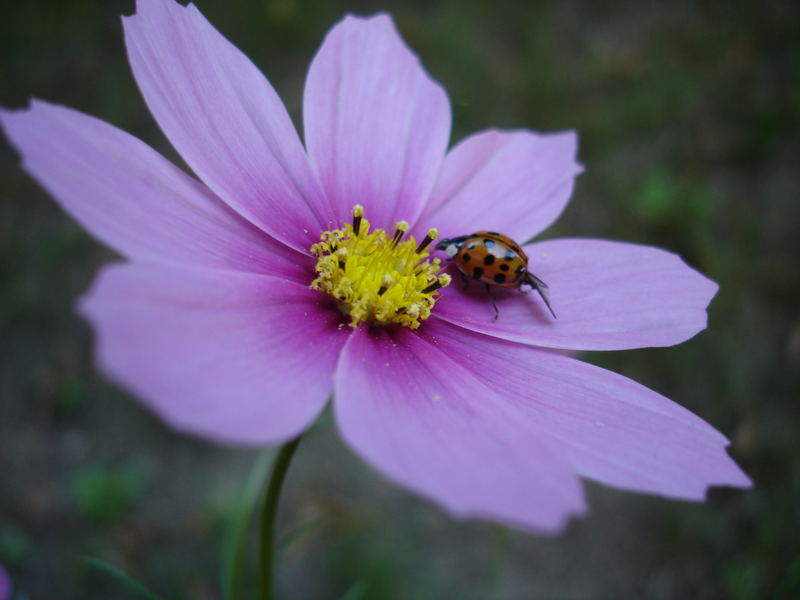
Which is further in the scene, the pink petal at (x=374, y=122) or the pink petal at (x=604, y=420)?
the pink petal at (x=374, y=122)

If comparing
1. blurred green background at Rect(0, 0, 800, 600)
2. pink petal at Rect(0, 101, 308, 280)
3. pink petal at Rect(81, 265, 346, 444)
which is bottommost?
blurred green background at Rect(0, 0, 800, 600)

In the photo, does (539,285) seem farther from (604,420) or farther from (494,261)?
(604,420)

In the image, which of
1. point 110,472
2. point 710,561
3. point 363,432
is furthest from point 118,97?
point 710,561

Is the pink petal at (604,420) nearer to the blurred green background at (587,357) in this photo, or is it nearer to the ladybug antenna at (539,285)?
the ladybug antenna at (539,285)

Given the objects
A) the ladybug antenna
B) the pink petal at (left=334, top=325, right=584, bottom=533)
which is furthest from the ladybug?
the pink petal at (left=334, top=325, right=584, bottom=533)

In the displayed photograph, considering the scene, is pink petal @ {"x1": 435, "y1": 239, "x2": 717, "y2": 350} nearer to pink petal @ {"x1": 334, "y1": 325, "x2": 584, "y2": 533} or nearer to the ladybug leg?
the ladybug leg

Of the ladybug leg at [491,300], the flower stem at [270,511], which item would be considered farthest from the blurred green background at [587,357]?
the ladybug leg at [491,300]

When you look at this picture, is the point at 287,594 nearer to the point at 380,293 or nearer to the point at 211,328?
the point at 380,293

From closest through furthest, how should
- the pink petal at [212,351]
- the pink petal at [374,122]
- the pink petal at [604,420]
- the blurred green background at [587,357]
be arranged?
the pink petal at [212,351] → the pink petal at [604,420] → the pink petal at [374,122] → the blurred green background at [587,357]
